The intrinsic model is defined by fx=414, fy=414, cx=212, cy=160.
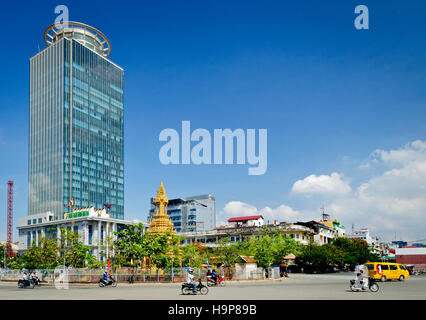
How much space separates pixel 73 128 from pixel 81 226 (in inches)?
1249

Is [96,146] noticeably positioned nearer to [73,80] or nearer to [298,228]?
[73,80]

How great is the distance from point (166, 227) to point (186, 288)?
97.4 ft

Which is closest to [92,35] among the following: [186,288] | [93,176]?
[93,176]

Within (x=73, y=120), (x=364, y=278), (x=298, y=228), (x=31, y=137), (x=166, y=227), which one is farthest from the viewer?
(x=31, y=137)

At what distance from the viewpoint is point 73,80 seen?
12275 centimetres

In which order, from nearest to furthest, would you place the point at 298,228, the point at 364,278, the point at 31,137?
1. the point at 364,278
2. the point at 298,228
3. the point at 31,137

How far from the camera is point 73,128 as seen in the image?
397 ft

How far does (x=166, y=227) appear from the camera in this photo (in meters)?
56.2

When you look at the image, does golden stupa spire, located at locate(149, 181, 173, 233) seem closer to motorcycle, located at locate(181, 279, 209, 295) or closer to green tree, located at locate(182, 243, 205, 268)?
green tree, located at locate(182, 243, 205, 268)

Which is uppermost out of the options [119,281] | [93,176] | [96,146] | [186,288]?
[96,146]

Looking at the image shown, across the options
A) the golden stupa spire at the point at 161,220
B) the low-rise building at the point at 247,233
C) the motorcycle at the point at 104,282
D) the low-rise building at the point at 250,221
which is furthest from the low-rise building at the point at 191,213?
the motorcycle at the point at 104,282

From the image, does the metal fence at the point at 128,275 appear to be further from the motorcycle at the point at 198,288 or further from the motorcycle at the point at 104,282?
the motorcycle at the point at 198,288
